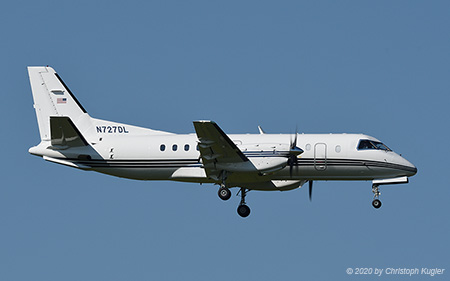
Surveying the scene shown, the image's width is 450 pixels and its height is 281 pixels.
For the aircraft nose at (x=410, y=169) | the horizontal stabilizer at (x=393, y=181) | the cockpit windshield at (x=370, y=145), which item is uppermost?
the cockpit windshield at (x=370, y=145)

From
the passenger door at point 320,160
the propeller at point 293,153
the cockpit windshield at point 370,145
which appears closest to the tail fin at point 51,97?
the propeller at point 293,153

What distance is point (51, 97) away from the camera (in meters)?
30.4

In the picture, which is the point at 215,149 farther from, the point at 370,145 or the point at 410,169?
the point at 410,169

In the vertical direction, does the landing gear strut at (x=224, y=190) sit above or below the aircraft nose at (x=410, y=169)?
below

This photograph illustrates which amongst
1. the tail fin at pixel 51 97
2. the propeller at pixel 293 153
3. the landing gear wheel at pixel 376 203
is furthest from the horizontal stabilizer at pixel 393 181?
the tail fin at pixel 51 97

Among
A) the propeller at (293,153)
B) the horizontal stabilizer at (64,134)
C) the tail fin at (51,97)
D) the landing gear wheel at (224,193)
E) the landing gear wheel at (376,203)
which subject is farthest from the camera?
the tail fin at (51,97)

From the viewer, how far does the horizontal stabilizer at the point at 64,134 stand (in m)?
27.3

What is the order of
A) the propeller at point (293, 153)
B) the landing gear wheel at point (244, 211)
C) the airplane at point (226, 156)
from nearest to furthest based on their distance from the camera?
the propeller at point (293, 153), the airplane at point (226, 156), the landing gear wheel at point (244, 211)

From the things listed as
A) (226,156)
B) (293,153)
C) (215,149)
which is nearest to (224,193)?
(226,156)

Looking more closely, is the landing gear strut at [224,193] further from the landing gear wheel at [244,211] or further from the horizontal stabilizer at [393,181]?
the horizontal stabilizer at [393,181]

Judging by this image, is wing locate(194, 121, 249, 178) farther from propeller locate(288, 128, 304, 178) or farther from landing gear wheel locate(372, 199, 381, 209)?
landing gear wheel locate(372, 199, 381, 209)

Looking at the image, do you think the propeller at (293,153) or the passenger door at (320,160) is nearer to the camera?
the propeller at (293,153)

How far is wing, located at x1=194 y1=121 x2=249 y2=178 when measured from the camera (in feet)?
84.8

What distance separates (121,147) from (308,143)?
290 inches
